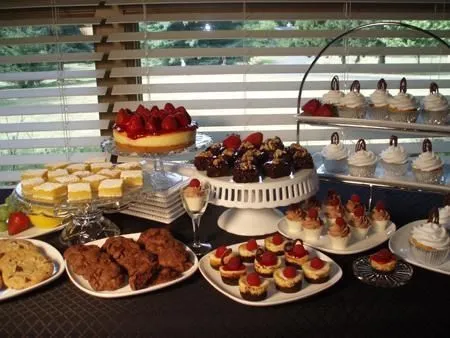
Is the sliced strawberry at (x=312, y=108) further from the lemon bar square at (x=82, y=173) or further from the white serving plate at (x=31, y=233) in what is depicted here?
the white serving plate at (x=31, y=233)

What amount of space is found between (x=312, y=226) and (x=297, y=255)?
15 cm

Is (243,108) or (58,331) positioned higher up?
(243,108)

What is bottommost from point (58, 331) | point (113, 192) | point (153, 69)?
point (58, 331)

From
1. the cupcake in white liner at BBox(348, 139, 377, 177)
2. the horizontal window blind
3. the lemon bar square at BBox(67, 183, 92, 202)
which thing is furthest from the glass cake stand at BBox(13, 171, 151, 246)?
the horizontal window blind

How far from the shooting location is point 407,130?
1.44 metres

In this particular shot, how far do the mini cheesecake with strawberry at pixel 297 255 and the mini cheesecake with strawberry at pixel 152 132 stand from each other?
562 millimetres

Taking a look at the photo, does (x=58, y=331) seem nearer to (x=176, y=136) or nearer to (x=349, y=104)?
(x=176, y=136)

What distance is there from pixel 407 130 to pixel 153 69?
124 centimetres

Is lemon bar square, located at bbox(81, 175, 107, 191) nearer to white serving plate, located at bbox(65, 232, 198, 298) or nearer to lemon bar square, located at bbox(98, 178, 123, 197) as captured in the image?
lemon bar square, located at bbox(98, 178, 123, 197)

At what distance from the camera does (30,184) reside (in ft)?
4.54

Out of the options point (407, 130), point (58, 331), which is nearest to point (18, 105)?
point (58, 331)

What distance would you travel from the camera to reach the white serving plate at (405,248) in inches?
48.0

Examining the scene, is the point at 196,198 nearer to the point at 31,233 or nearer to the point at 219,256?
the point at 219,256

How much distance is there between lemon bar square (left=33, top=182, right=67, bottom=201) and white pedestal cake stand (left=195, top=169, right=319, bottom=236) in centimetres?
36
